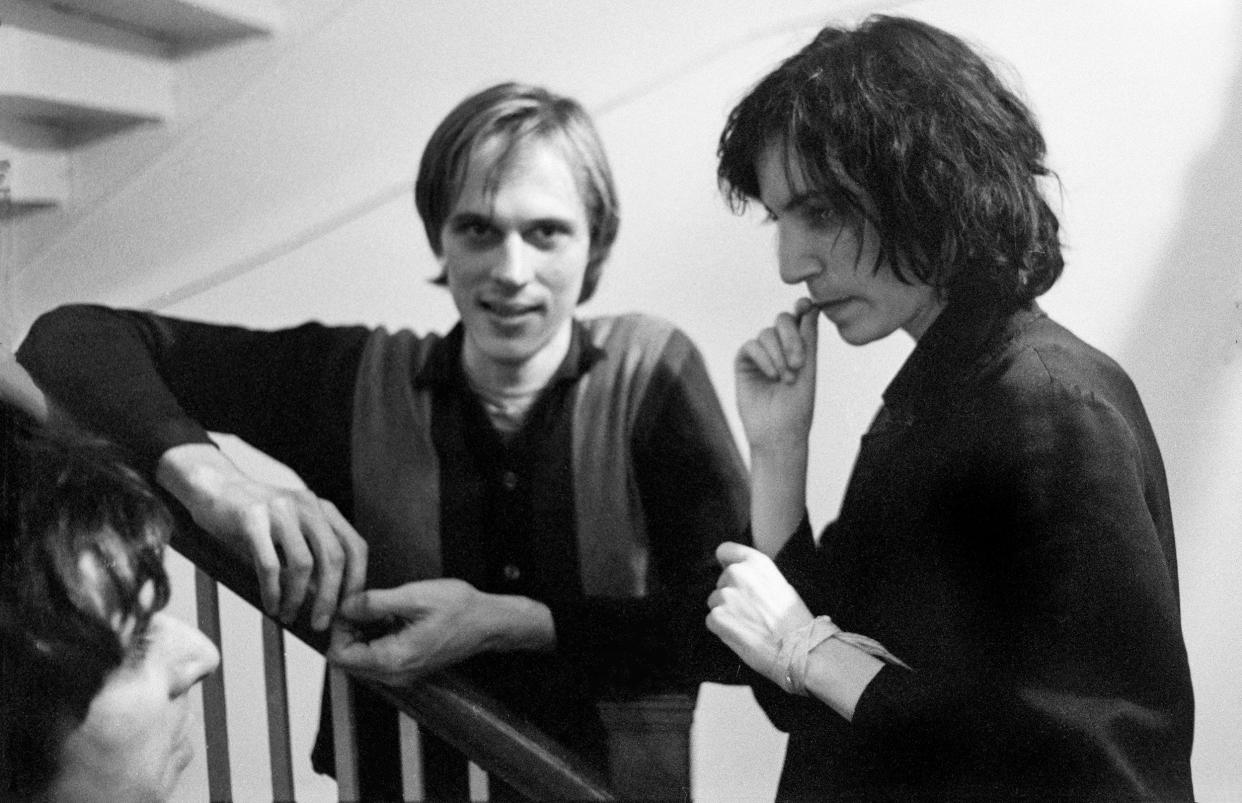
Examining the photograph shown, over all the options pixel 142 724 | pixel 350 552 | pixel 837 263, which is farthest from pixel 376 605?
pixel 837 263

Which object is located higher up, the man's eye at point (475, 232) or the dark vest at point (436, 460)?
the man's eye at point (475, 232)

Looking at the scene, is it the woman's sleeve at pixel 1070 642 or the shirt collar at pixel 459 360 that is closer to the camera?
the woman's sleeve at pixel 1070 642

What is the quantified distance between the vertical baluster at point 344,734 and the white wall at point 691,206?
0.18 ft

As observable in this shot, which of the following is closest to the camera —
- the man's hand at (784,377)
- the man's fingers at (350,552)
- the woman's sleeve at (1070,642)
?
the woman's sleeve at (1070,642)

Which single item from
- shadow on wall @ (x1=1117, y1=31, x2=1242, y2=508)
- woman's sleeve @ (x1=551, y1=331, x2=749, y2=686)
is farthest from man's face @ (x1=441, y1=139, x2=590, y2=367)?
shadow on wall @ (x1=1117, y1=31, x2=1242, y2=508)

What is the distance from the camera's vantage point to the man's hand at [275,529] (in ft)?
4.71

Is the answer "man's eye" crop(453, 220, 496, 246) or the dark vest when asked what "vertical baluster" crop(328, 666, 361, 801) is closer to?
the dark vest

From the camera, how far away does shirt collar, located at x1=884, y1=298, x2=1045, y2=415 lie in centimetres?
127

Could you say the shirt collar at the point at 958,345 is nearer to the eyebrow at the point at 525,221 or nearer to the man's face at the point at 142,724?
the eyebrow at the point at 525,221

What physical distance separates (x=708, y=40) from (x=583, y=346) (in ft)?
1.17

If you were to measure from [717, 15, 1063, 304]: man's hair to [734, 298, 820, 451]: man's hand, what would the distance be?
123 mm

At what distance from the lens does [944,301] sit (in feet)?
4.21

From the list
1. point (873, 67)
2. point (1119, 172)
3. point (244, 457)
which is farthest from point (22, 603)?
point (1119, 172)

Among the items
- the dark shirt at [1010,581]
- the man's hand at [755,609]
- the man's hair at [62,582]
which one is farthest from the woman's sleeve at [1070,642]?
the man's hair at [62,582]
